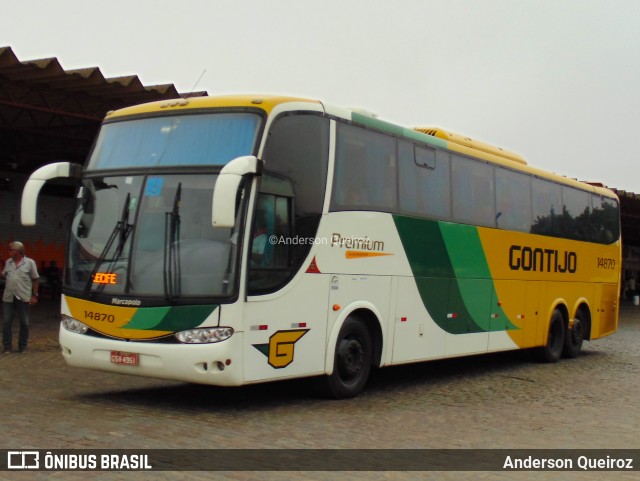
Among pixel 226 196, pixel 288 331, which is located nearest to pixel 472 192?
pixel 288 331

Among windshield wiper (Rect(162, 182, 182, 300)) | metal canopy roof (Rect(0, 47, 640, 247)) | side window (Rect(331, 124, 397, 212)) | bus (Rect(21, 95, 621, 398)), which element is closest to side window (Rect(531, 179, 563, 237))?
bus (Rect(21, 95, 621, 398))

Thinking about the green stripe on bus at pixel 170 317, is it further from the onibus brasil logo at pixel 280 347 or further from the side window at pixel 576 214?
the side window at pixel 576 214

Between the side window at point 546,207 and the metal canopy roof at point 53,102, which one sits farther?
the metal canopy roof at point 53,102

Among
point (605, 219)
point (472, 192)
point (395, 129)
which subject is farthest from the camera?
point (605, 219)

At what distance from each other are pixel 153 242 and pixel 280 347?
1730mm

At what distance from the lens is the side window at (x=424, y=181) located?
38.0 ft

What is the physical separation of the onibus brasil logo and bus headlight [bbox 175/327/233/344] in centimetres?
45

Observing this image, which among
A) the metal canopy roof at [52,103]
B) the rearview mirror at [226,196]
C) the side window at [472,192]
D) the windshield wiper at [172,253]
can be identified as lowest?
the windshield wiper at [172,253]

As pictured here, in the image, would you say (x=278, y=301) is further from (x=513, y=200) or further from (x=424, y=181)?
(x=513, y=200)

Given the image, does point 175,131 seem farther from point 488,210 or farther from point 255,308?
point 488,210

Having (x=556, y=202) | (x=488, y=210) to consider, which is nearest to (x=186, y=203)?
(x=488, y=210)

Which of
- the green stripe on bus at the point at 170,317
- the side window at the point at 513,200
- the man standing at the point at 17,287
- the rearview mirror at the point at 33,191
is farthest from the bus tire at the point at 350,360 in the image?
the man standing at the point at 17,287

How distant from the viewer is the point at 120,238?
9.20 meters

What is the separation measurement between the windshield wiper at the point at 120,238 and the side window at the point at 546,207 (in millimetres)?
8328
